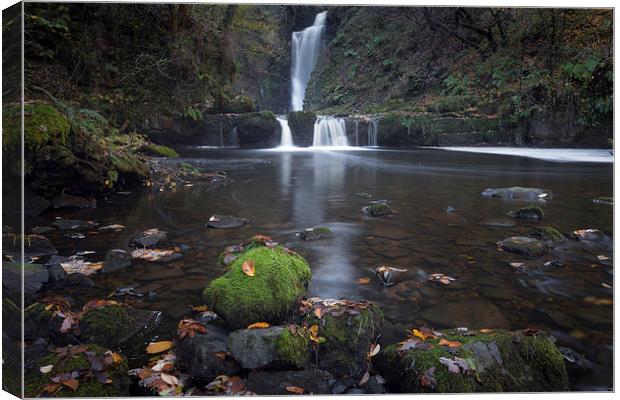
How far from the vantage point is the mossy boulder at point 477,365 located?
1766 millimetres

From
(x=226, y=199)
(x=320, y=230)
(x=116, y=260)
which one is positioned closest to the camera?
(x=116, y=260)

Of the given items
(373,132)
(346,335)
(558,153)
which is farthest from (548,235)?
(373,132)

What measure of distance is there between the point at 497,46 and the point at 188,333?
910cm

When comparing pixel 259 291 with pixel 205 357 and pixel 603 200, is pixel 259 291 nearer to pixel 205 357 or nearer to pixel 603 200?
pixel 205 357

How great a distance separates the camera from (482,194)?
219 inches

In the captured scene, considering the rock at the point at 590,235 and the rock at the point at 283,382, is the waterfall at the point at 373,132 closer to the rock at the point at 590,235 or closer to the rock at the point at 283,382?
the rock at the point at 590,235

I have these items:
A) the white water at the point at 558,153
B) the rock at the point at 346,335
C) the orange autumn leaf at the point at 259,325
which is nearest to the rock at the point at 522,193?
the white water at the point at 558,153

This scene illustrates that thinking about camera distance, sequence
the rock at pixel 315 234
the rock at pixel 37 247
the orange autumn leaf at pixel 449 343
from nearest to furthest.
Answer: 1. the orange autumn leaf at pixel 449 343
2. the rock at pixel 37 247
3. the rock at pixel 315 234

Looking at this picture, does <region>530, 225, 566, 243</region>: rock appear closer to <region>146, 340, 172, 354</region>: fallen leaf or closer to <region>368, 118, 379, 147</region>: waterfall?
<region>146, 340, 172, 354</region>: fallen leaf

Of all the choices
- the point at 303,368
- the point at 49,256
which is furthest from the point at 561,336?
the point at 49,256

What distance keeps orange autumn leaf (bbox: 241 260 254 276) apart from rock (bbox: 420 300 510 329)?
3.20 ft

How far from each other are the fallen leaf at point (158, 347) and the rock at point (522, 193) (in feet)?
14.6

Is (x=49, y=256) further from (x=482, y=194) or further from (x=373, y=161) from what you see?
(x=373, y=161)

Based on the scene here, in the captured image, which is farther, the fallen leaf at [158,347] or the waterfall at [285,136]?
the waterfall at [285,136]
